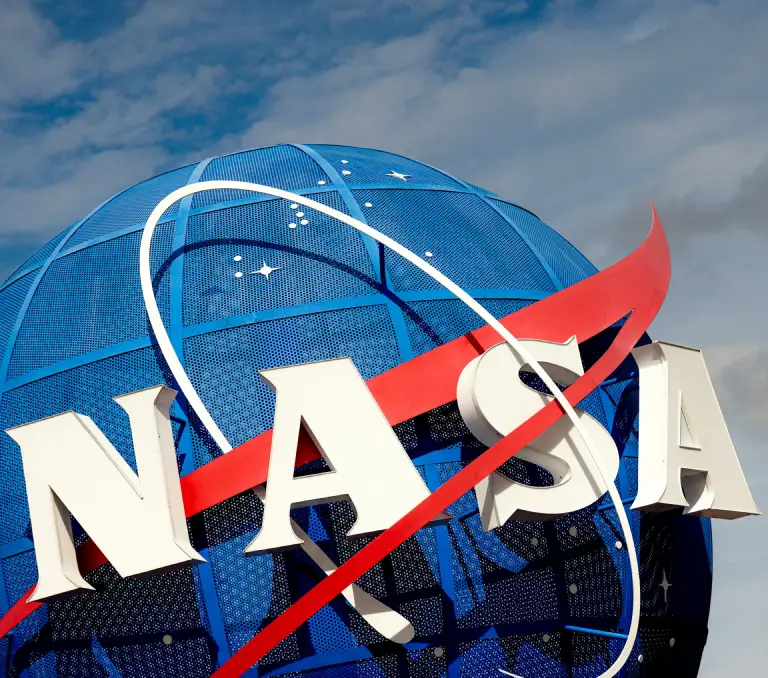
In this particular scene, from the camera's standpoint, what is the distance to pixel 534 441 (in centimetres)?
1258

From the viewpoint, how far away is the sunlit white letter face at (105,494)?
1176cm

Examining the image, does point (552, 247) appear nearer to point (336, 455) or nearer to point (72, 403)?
point (336, 455)

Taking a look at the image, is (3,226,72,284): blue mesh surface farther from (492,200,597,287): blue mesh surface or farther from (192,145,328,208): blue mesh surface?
(492,200,597,287): blue mesh surface

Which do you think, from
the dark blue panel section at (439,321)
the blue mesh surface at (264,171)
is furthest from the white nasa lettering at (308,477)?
the blue mesh surface at (264,171)

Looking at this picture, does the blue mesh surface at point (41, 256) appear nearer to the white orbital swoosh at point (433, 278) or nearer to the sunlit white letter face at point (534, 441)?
the white orbital swoosh at point (433, 278)

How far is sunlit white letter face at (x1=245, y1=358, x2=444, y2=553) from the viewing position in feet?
38.1

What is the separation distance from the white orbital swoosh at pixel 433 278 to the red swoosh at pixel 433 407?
301 millimetres

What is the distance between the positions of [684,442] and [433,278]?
132 inches

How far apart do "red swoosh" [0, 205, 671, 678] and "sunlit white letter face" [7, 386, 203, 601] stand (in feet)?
1.33

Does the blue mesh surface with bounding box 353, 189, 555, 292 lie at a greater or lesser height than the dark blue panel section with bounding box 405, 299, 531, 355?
greater

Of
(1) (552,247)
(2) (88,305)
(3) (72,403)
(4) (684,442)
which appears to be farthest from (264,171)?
(4) (684,442)

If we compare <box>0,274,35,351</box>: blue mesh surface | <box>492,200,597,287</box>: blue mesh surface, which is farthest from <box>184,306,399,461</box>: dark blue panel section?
<box>0,274,35,351</box>: blue mesh surface

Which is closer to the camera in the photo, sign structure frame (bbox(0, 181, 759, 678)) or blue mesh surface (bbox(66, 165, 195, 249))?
sign structure frame (bbox(0, 181, 759, 678))

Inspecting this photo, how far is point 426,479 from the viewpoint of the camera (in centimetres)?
1258
